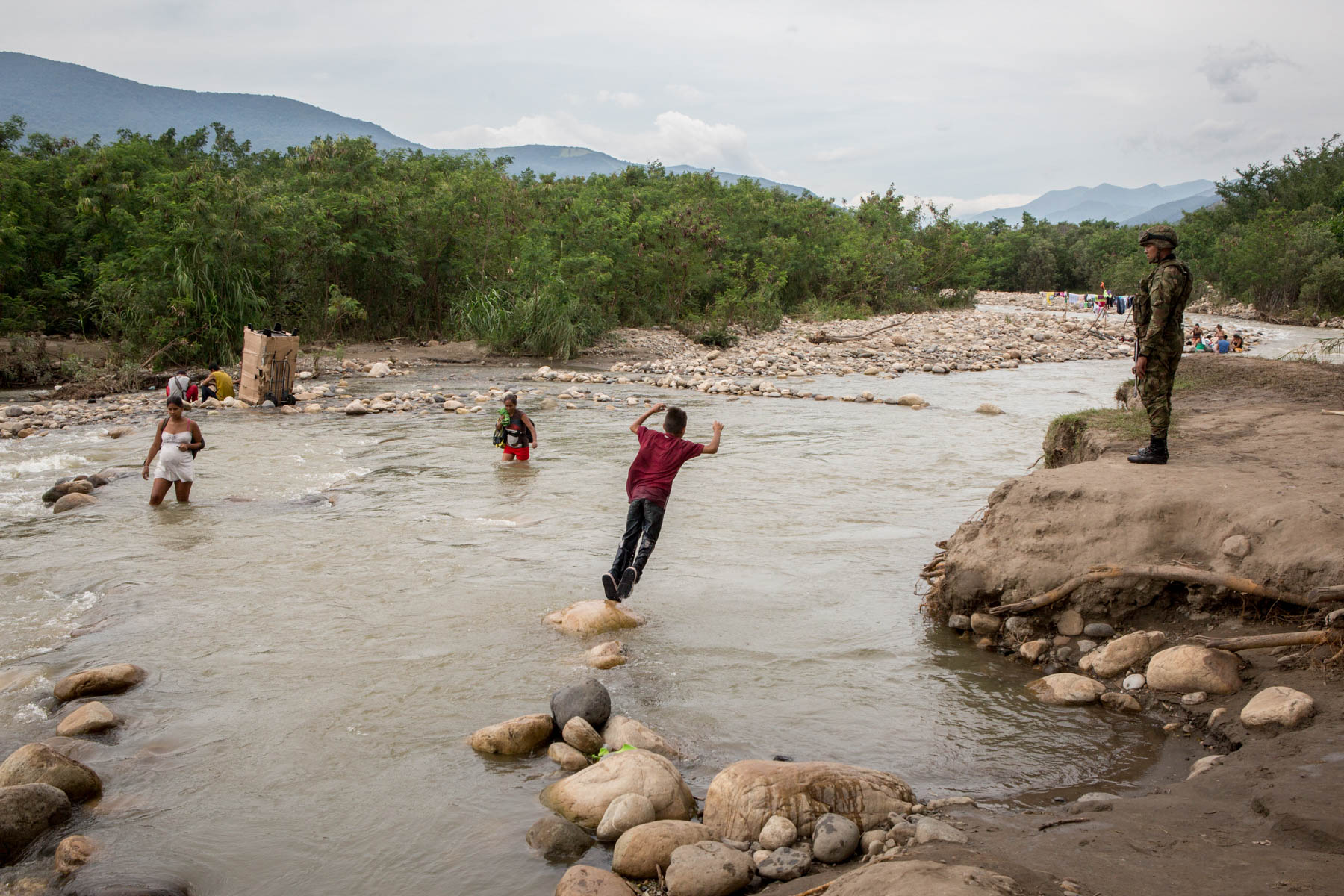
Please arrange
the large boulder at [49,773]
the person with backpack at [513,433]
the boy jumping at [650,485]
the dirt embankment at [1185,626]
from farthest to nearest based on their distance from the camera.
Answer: the person with backpack at [513,433] → the boy jumping at [650,485] → the large boulder at [49,773] → the dirt embankment at [1185,626]

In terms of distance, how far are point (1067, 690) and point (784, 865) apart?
7.84 feet

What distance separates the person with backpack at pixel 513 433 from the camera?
461 inches

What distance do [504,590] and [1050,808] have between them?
4.40m

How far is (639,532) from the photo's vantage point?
21.9 ft

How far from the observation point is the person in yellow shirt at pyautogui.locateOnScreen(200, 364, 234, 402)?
53.9 ft

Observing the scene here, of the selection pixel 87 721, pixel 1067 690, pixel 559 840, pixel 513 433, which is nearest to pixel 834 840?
pixel 559 840

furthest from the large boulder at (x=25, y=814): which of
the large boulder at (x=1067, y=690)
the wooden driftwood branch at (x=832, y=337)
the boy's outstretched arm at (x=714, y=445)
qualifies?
the wooden driftwood branch at (x=832, y=337)

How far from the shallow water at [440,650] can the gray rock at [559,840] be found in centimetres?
7

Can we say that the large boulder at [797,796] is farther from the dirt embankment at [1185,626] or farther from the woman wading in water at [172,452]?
the woman wading in water at [172,452]

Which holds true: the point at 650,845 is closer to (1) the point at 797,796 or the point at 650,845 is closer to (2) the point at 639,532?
(1) the point at 797,796

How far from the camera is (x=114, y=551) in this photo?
26.6ft

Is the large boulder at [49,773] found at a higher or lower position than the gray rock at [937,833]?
lower

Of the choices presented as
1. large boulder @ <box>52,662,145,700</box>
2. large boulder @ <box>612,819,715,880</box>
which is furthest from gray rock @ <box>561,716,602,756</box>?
large boulder @ <box>52,662,145,700</box>

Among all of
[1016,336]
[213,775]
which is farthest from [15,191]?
[1016,336]
